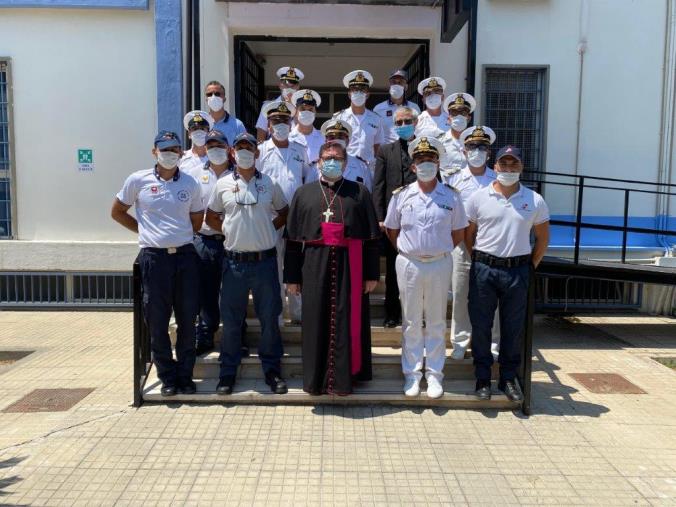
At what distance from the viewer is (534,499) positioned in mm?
3328

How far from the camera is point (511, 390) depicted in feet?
15.1

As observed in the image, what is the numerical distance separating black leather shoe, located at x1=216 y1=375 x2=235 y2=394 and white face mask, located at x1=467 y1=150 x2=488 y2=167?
2.72 m

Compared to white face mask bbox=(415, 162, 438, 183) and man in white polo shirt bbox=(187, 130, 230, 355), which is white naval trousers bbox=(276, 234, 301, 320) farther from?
white face mask bbox=(415, 162, 438, 183)

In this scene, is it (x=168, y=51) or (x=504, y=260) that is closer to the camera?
(x=504, y=260)

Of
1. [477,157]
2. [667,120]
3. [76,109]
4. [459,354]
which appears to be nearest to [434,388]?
[459,354]

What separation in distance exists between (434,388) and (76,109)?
243 inches

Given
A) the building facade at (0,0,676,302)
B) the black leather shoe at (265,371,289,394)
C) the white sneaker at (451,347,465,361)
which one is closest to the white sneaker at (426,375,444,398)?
the white sneaker at (451,347,465,361)

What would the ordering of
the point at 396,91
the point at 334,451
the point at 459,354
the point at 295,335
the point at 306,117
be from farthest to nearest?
the point at 396,91
the point at 306,117
the point at 295,335
the point at 459,354
the point at 334,451

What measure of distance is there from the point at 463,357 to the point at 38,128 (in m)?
6.44

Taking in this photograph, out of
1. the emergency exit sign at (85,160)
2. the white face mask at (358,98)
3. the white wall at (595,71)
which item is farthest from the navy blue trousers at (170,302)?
the white wall at (595,71)

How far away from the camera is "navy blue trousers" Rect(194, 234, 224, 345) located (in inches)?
193

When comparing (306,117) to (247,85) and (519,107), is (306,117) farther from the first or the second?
(519,107)

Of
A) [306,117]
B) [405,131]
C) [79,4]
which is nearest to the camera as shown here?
[405,131]

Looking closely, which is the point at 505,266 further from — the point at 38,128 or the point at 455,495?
the point at 38,128
